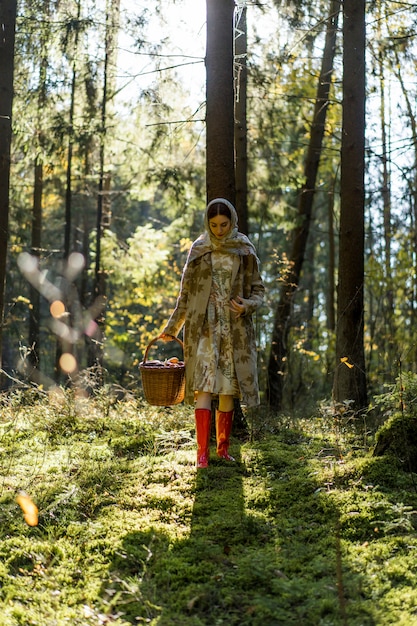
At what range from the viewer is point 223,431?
5.82 meters

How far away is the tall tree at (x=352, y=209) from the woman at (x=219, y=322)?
2234 mm

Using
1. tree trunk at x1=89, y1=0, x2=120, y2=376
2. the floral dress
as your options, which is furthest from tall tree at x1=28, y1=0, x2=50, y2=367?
the floral dress

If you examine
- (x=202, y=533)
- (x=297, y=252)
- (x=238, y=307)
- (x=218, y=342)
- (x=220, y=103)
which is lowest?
(x=202, y=533)

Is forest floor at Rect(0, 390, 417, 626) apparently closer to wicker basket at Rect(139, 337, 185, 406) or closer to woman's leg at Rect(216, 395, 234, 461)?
woman's leg at Rect(216, 395, 234, 461)

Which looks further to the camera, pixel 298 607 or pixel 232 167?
pixel 232 167

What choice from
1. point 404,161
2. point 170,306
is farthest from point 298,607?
point 170,306

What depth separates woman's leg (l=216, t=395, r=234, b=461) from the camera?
582 cm

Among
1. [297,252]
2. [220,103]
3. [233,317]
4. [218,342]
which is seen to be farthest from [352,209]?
[297,252]

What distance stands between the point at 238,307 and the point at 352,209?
289cm

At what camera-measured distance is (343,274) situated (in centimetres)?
795

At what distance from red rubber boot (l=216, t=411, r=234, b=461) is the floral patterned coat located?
22cm

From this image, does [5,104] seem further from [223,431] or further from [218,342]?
[223,431]

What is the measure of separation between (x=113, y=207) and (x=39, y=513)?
2438cm

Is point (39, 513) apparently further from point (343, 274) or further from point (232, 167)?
point (343, 274)
